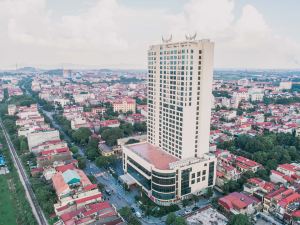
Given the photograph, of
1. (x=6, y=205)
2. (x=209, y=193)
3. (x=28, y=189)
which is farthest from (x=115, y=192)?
(x=6, y=205)

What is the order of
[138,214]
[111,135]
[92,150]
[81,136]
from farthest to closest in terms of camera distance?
[81,136] → [111,135] → [92,150] → [138,214]

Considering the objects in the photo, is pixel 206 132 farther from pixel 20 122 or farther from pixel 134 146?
pixel 20 122

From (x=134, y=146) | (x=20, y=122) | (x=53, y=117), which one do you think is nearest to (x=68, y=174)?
(x=134, y=146)

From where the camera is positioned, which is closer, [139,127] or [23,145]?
[23,145]

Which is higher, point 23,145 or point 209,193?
point 23,145

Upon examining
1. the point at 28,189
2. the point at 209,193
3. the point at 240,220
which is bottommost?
the point at 28,189

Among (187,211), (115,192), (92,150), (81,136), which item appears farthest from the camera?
(81,136)

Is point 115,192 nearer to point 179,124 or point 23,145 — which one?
point 179,124

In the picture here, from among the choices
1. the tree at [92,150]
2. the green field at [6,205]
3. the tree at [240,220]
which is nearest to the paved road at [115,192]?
the tree at [92,150]
